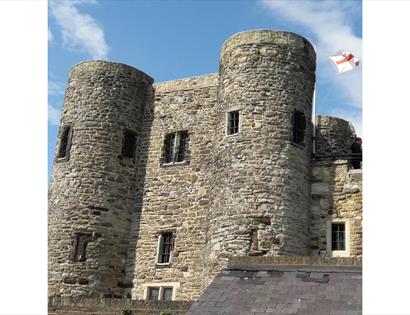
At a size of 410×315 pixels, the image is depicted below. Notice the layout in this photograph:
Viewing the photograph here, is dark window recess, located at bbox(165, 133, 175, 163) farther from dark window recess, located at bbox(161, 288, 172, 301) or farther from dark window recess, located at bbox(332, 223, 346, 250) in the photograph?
dark window recess, located at bbox(332, 223, 346, 250)

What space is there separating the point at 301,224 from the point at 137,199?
18.7ft

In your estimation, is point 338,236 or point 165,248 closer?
point 338,236

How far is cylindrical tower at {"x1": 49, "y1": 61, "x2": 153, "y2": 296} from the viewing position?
59.7 ft

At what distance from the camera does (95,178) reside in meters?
18.9

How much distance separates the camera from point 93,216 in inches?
730

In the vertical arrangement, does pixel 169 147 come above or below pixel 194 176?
above

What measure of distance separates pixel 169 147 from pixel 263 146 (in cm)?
421

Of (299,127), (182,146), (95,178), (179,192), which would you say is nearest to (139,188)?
(95,178)

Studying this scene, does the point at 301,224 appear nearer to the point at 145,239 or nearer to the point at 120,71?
the point at 145,239

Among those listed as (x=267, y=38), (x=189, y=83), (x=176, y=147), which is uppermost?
(x=267, y=38)

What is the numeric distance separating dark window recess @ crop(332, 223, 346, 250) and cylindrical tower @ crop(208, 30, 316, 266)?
0.72 metres

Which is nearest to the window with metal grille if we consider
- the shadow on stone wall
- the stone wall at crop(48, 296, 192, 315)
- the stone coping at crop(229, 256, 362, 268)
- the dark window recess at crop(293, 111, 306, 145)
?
the shadow on stone wall

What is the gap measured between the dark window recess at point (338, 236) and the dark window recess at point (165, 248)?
488 cm

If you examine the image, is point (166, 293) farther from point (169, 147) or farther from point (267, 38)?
point (267, 38)
